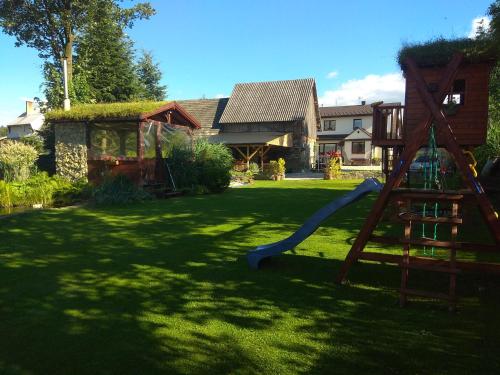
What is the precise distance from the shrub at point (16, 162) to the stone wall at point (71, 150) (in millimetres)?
1134

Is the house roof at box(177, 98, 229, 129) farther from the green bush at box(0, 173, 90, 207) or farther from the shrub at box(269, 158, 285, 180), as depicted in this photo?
the green bush at box(0, 173, 90, 207)

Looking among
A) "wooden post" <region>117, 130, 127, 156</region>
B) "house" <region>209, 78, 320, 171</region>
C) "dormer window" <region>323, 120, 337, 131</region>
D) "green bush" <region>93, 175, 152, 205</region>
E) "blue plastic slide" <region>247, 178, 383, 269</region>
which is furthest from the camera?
"dormer window" <region>323, 120, 337, 131</region>

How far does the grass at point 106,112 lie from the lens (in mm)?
14852

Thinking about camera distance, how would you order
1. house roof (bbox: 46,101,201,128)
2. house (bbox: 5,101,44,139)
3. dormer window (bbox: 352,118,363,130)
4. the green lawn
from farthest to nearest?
house (bbox: 5,101,44,139)
dormer window (bbox: 352,118,363,130)
house roof (bbox: 46,101,201,128)
the green lawn

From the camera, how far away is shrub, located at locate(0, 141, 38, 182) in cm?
1479

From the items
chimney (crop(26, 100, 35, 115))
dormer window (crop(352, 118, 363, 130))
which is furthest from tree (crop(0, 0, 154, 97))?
chimney (crop(26, 100, 35, 115))

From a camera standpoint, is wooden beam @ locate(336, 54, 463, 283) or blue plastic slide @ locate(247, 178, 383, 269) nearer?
wooden beam @ locate(336, 54, 463, 283)

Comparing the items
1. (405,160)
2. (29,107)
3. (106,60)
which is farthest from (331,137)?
(29,107)

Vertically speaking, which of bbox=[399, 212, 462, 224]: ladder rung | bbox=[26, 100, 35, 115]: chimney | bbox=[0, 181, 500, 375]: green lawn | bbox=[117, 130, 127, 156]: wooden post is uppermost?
bbox=[26, 100, 35, 115]: chimney

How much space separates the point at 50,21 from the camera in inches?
1009

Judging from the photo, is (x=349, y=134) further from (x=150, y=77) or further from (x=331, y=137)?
(x=150, y=77)

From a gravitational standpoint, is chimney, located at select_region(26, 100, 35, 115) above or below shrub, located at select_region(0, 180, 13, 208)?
above

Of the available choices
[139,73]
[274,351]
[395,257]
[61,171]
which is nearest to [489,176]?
[395,257]

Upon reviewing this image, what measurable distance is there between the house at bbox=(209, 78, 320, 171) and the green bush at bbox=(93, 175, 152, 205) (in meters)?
18.5
